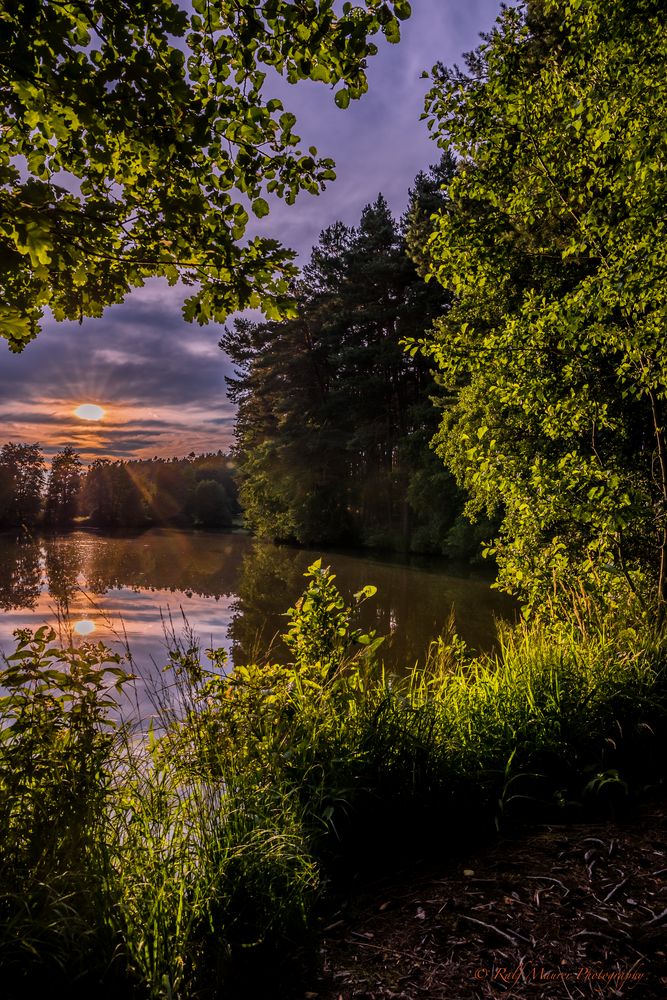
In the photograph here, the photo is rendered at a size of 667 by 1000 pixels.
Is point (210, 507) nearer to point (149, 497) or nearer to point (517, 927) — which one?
point (149, 497)

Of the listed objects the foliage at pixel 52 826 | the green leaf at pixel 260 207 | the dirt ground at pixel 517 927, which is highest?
the green leaf at pixel 260 207

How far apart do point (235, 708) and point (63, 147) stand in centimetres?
301

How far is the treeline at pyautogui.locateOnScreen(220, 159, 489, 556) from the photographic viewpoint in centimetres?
2995

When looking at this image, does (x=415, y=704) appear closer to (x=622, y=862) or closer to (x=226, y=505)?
(x=622, y=862)

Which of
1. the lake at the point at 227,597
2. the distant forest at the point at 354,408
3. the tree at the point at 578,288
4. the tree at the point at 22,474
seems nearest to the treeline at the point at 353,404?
the distant forest at the point at 354,408

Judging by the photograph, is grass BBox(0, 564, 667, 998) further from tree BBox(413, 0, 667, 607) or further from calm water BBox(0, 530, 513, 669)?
tree BBox(413, 0, 667, 607)

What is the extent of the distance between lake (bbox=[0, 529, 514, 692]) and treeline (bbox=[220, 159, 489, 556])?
3.62 m

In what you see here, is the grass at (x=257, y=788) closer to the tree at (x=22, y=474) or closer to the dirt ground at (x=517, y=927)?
the dirt ground at (x=517, y=927)


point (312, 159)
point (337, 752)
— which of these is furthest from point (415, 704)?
point (312, 159)

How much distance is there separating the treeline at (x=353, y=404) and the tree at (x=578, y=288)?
2061cm

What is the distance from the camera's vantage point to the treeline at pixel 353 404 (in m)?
30.0

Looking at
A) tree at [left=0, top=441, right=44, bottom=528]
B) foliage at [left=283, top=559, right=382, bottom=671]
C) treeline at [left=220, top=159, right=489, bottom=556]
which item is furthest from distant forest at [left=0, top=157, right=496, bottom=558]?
foliage at [left=283, top=559, right=382, bottom=671]

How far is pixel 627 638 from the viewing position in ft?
15.5

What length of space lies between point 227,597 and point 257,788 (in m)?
16.9
